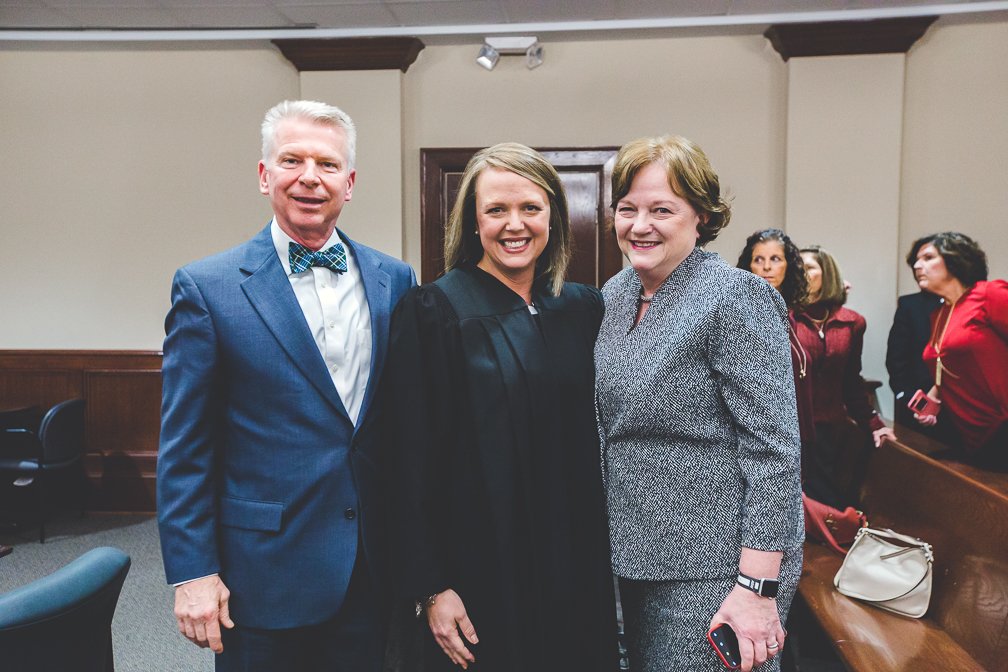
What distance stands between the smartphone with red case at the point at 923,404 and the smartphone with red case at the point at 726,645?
2.20 meters

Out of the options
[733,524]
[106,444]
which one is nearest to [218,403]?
[733,524]

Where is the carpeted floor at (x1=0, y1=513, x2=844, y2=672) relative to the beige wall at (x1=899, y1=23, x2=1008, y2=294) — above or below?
below

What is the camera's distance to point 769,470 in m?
1.17

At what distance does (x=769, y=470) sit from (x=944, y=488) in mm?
1546

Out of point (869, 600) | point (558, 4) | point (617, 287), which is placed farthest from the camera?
point (558, 4)

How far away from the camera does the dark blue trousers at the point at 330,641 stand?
1.32m

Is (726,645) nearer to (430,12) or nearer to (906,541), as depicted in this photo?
(906,541)

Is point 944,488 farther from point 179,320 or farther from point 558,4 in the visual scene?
point 558,4

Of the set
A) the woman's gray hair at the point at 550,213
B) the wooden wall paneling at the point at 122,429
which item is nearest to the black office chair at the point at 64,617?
the woman's gray hair at the point at 550,213

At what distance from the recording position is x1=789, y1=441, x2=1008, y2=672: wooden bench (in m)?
1.80

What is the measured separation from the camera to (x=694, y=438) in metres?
1.23

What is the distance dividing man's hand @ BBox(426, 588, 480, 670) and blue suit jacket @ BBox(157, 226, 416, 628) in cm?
19

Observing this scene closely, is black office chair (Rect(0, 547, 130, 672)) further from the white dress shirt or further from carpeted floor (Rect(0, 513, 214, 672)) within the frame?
carpeted floor (Rect(0, 513, 214, 672))

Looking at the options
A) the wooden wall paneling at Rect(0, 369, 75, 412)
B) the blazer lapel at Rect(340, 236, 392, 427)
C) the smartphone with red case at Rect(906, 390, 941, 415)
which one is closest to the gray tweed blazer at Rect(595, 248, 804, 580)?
the blazer lapel at Rect(340, 236, 392, 427)
